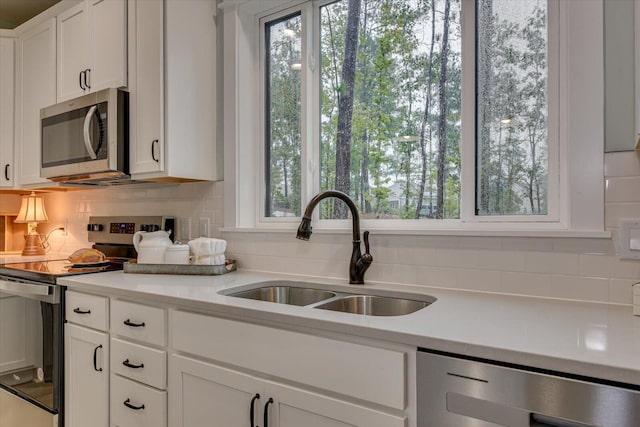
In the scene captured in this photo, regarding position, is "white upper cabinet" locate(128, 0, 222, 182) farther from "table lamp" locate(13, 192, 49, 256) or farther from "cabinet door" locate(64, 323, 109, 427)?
"table lamp" locate(13, 192, 49, 256)

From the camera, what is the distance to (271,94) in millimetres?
2283

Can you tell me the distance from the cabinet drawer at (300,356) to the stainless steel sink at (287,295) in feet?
1.08

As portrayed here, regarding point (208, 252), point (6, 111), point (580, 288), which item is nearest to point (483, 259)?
point (580, 288)

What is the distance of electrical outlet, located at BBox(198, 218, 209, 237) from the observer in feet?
7.61

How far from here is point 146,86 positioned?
2.11 m

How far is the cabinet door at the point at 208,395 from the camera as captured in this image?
131 centimetres

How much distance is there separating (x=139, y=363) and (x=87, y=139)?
4.05 ft

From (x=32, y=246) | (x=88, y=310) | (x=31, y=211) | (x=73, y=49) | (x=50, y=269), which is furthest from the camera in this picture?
(x=31, y=211)

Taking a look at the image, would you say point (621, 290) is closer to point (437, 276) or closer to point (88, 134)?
point (437, 276)

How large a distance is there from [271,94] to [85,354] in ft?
4.94

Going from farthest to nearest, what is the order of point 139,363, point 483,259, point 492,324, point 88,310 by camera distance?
1. point 88,310
2. point 139,363
3. point 483,259
4. point 492,324

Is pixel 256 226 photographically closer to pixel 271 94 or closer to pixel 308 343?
pixel 271 94

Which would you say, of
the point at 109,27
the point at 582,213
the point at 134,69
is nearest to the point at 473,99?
the point at 582,213

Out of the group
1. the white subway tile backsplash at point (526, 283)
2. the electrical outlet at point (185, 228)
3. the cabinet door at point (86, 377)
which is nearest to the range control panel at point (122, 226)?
the electrical outlet at point (185, 228)
